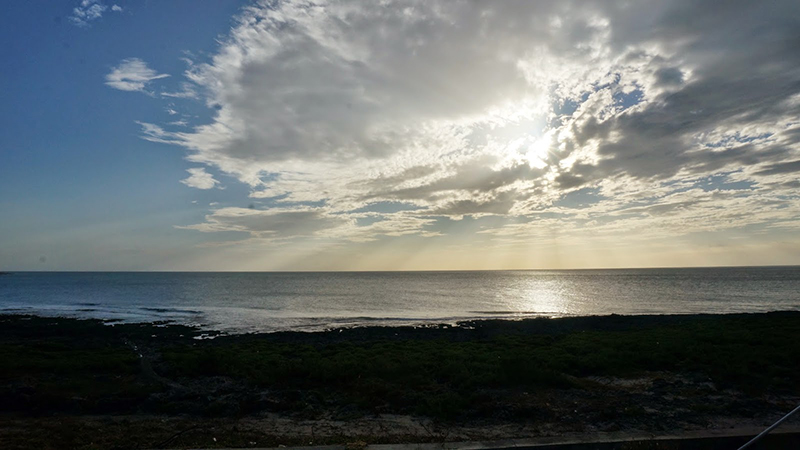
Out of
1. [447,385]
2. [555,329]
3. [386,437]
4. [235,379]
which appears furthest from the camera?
[555,329]

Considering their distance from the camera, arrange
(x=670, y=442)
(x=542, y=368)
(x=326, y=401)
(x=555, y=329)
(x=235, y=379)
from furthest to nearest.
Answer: (x=555, y=329)
(x=235, y=379)
(x=542, y=368)
(x=326, y=401)
(x=670, y=442)

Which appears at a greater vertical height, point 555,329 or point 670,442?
point 670,442

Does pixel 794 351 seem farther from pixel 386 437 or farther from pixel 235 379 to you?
pixel 235 379

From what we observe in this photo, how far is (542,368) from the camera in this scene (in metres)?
13.4

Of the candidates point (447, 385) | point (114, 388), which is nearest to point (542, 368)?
point (447, 385)

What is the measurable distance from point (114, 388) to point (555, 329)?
27891 millimetres

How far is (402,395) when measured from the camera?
11.5 m

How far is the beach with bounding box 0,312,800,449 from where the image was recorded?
8758 mm

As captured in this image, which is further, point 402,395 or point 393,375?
point 393,375

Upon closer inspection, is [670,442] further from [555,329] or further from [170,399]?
[555,329]

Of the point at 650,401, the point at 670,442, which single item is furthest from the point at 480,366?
the point at 670,442

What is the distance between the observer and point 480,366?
1419 cm

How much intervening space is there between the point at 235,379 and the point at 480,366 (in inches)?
319

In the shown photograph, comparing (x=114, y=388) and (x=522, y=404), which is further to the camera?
(x=114, y=388)
